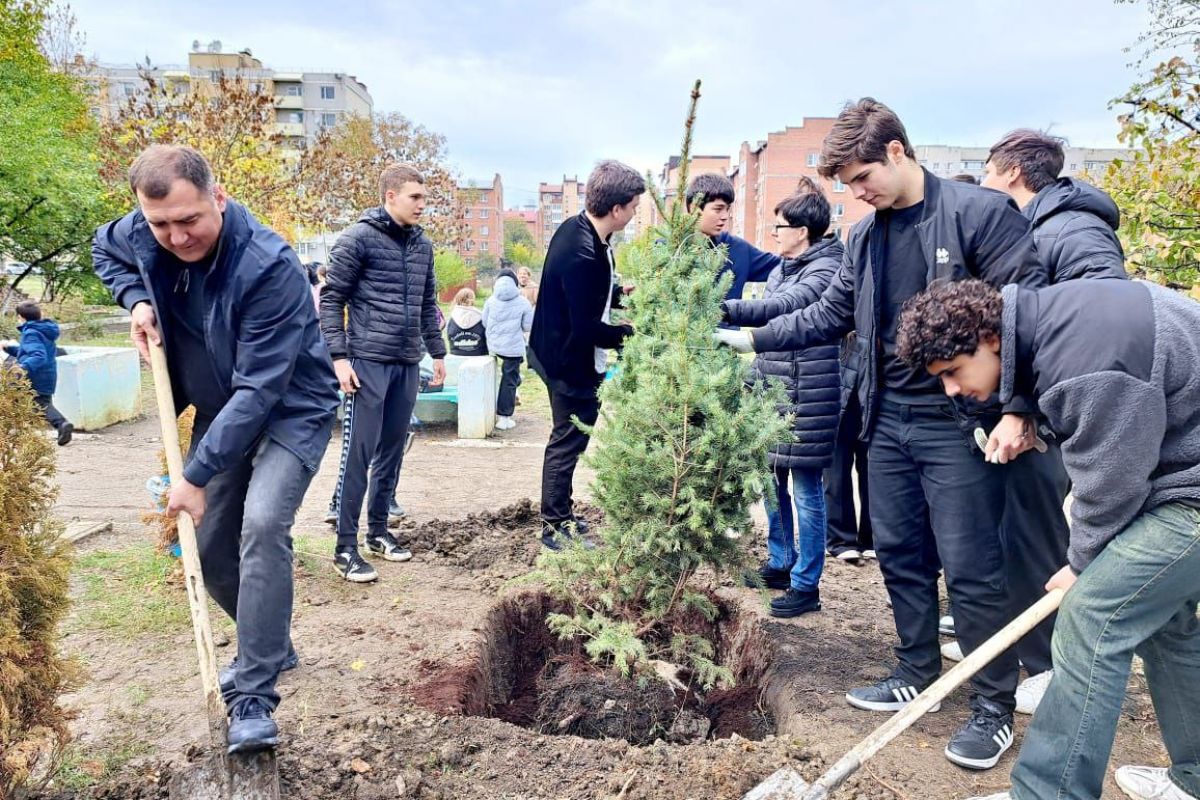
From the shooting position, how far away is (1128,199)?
215 inches

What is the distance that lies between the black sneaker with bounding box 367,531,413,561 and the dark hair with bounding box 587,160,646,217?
2415 mm

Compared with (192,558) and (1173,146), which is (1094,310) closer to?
(192,558)

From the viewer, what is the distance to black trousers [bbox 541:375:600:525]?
188 inches

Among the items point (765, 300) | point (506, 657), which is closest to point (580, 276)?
point (765, 300)

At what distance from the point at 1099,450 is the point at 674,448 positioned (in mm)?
1570

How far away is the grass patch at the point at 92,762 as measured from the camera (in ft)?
8.42

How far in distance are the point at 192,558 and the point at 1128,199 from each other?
20.0ft

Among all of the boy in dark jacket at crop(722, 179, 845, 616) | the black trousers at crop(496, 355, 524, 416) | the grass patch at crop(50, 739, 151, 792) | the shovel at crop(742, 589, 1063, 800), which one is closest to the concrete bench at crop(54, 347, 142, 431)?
the black trousers at crop(496, 355, 524, 416)

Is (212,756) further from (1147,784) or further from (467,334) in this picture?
(467,334)

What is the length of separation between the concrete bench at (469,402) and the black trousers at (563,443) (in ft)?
15.5

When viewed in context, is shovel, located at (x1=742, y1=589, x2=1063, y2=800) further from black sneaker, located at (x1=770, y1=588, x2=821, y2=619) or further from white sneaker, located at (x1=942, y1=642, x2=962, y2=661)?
black sneaker, located at (x1=770, y1=588, x2=821, y2=619)

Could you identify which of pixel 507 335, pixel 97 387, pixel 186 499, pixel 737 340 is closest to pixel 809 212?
pixel 737 340

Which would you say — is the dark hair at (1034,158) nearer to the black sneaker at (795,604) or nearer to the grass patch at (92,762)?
the black sneaker at (795,604)

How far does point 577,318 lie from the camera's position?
456cm
